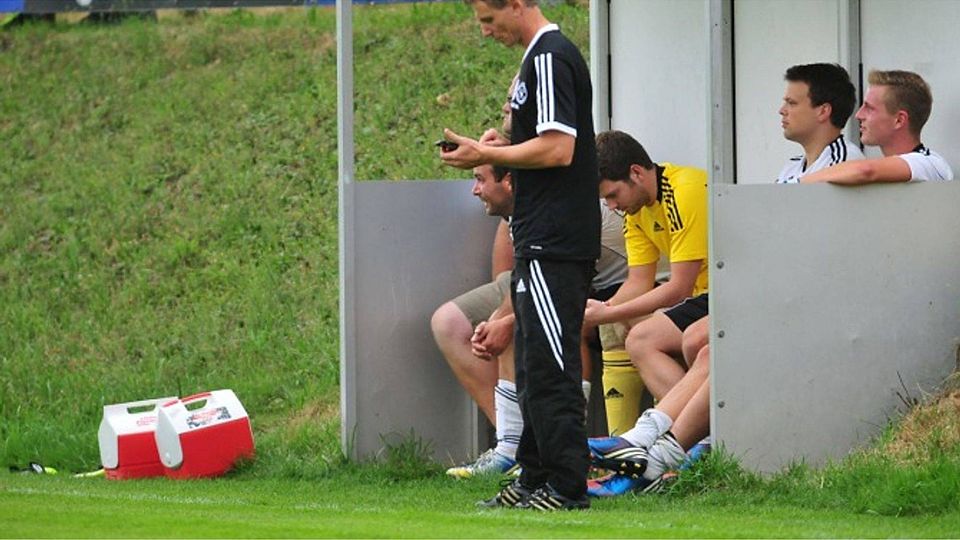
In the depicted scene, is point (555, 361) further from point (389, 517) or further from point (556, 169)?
point (389, 517)

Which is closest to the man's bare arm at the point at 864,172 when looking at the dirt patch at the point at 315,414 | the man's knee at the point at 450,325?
the man's knee at the point at 450,325

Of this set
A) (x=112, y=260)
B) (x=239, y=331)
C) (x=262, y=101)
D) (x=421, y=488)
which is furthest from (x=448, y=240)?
(x=262, y=101)

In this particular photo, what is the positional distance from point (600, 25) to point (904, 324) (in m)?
2.88

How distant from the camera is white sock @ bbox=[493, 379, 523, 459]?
8570 millimetres

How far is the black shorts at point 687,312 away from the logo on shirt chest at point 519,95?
65.2 inches

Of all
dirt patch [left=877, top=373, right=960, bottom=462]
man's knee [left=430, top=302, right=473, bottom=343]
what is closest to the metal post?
man's knee [left=430, top=302, right=473, bottom=343]

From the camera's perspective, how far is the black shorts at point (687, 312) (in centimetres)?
819

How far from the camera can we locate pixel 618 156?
8.37 meters

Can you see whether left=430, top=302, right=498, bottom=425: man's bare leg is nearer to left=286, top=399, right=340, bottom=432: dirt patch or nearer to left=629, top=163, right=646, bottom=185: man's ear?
left=629, top=163, right=646, bottom=185: man's ear

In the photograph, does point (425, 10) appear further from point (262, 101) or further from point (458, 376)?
point (458, 376)

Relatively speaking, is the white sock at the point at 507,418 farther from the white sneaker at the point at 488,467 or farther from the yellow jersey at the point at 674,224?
the yellow jersey at the point at 674,224

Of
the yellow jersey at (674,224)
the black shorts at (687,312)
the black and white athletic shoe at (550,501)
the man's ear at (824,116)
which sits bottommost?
the black and white athletic shoe at (550,501)

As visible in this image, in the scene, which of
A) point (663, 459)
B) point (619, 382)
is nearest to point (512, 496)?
point (663, 459)

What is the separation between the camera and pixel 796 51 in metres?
9.07
